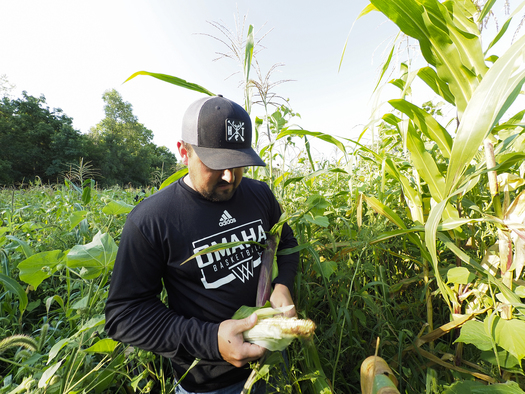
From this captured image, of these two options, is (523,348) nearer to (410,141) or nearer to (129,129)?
(410,141)

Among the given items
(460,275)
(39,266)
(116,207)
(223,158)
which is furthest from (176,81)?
(460,275)

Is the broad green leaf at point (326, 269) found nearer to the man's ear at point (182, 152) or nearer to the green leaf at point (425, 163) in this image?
the green leaf at point (425, 163)

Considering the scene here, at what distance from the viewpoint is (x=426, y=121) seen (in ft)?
2.94

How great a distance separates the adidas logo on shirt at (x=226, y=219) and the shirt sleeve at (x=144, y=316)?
1.08ft

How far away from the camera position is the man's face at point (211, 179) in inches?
44.8

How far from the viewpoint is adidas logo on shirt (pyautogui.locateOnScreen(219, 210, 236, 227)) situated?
1201 mm

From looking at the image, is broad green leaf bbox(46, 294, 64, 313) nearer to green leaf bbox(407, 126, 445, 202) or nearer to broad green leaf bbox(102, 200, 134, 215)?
broad green leaf bbox(102, 200, 134, 215)

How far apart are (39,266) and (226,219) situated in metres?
0.79

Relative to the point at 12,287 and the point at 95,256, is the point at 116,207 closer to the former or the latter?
the point at 95,256

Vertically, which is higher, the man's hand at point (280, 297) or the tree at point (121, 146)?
the tree at point (121, 146)

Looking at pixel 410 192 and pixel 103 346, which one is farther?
pixel 410 192

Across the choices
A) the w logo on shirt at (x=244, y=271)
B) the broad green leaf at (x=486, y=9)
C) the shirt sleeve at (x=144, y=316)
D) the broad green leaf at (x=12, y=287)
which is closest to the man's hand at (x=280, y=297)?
the w logo on shirt at (x=244, y=271)

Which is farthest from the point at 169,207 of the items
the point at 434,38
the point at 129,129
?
the point at 129,129

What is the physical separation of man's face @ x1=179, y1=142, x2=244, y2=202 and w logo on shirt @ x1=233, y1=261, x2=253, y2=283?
0.36m
